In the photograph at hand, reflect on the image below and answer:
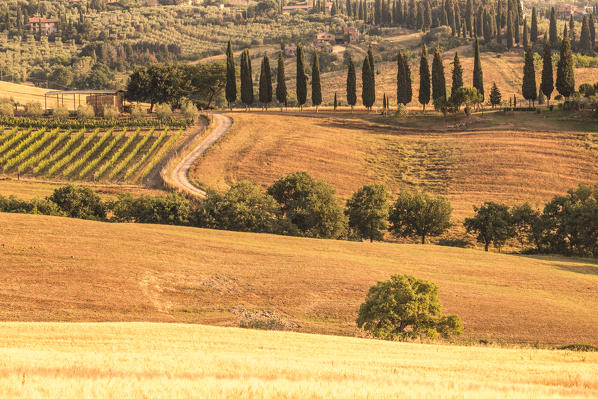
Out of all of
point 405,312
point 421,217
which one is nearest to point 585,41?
point 421,217

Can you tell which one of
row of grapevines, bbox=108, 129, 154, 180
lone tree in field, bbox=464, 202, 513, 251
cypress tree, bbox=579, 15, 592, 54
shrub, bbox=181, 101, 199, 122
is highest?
cypress tree, bbox=579, 15, 592, 54

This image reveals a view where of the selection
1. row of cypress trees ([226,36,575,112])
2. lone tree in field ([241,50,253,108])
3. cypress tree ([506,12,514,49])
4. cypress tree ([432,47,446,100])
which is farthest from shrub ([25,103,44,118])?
cypress tree ([506,12,514,49])

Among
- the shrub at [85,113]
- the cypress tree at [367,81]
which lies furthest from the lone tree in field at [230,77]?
the shrub at [85,113]

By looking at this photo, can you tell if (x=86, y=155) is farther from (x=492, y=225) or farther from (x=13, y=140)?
(x=492, y=225)

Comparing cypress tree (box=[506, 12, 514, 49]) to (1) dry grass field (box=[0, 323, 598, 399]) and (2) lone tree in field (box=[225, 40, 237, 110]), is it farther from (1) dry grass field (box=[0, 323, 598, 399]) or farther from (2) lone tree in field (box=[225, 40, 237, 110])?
(1) dry grass field (box=[0, 323, 598, 399])

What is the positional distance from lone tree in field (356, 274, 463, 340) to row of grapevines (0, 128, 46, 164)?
217 feet

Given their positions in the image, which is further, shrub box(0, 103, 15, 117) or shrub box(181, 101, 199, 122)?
shrub box(181, 101, 199, 122)

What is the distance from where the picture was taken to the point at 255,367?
692 inches

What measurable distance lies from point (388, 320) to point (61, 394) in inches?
1065

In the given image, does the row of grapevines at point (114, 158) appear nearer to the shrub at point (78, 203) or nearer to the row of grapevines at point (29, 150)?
the row of grapevines at point (29, 150)

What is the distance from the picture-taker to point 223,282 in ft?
155

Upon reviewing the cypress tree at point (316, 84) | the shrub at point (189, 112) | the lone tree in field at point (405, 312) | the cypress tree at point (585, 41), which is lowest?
the lone tree in field at point (405, 312)

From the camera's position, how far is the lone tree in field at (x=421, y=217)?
70562 mm

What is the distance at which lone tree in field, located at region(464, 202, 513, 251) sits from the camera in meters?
68.0
